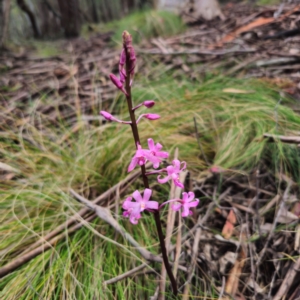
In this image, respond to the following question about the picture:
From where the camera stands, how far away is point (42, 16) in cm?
834

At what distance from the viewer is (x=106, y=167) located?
2.00 metres

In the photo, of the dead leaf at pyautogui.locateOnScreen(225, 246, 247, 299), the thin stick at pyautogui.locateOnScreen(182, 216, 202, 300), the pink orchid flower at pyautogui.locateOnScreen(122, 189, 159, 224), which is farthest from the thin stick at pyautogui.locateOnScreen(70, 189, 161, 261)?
the pink orchid flower at pyautogui.locateOnScreen(122, 189, 159, 224)

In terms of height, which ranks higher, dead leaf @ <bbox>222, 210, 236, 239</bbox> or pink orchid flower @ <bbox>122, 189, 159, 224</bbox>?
pink orchid flower @ <bbox>122, 189, 159, 224</bbox>

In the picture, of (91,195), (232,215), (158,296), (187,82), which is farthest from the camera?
(187,82)

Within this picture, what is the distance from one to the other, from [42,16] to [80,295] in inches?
338

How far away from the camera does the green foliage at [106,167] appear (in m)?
1.40

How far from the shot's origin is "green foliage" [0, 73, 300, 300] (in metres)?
1.40

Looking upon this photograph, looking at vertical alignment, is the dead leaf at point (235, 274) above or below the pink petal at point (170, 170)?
below

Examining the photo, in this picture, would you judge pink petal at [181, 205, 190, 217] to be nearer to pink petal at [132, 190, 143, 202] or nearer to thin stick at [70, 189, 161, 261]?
pink petal at [132, 190, 143, 202]

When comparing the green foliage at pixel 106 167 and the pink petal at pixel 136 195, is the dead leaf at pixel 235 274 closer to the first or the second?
the green foliage at pixel 106 167

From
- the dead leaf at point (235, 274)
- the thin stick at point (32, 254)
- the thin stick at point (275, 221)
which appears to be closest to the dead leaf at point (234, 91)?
the thin stick at point (275, 221)

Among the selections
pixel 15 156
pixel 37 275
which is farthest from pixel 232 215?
pixel 15 156

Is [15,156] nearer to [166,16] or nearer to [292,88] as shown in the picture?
[292,88]

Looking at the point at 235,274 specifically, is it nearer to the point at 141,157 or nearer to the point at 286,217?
the point at 286,217
